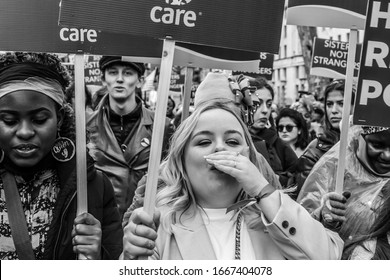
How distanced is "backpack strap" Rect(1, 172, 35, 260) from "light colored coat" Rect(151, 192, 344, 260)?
57cm

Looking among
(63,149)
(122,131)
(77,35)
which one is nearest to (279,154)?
(122,131)

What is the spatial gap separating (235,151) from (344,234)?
1.19 m

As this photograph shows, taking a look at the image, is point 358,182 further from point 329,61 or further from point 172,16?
point 329,61

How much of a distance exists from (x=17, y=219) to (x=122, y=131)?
9.32 ft

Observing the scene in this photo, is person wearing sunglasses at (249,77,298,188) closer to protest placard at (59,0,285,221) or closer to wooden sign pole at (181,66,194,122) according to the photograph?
wooden sign pole at (181,66,194,122)

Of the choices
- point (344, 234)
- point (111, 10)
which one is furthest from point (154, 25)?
point (344, 234)

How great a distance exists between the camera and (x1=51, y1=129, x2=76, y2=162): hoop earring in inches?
132

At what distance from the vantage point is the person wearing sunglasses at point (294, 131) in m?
8.33

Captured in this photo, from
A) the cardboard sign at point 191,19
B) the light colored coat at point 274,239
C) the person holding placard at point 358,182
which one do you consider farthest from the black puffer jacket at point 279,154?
the light colored coat at point 274,239

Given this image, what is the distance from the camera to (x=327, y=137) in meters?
6.54

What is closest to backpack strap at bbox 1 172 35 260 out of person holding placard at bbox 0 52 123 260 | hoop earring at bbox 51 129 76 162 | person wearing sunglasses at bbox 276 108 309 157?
person holding placard at bbox 0 52 123 260

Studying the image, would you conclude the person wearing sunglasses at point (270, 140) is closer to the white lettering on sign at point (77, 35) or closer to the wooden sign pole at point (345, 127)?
the wooden sign pole at point (345, 127)

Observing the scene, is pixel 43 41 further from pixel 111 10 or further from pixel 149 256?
pixel 149 256

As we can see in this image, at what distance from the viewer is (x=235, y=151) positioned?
307 centimetres
